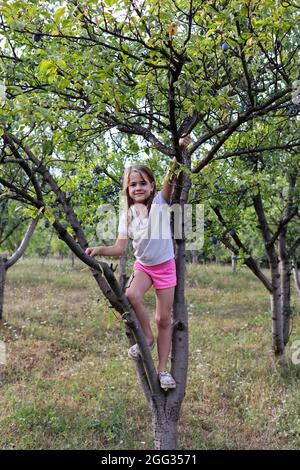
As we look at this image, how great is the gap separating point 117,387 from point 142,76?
4.65m

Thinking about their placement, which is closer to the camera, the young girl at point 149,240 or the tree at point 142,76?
the tree at point 142,76

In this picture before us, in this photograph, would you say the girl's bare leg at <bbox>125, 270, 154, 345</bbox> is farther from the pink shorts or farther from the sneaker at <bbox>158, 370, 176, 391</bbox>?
the sneaker at <bbox>158, 370, 176, 391</bbox>

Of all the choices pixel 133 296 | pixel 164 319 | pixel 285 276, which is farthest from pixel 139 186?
pixel 285 276

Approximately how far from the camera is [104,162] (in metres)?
5.95

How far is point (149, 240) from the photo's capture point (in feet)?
11.7

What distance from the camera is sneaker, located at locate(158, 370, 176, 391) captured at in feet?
12.0

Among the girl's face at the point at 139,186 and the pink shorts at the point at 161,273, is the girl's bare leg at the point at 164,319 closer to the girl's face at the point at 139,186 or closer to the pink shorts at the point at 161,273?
the pink shorts at the point at 161,273

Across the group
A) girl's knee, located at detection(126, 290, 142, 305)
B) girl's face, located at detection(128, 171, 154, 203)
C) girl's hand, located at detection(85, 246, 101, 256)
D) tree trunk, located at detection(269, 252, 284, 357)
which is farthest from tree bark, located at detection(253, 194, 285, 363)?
girl's hand, located at detection(85, 246, 101, 256)

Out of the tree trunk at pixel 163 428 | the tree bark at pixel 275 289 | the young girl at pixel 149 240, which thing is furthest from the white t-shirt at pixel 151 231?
the tree bark at pixel 275 289

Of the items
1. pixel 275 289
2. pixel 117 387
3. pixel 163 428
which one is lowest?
pixel 117 387

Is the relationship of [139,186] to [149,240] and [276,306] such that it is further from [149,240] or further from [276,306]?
[276,306]

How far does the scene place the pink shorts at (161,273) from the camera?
367 centimetres

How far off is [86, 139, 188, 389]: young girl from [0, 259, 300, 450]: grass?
1.29 ft

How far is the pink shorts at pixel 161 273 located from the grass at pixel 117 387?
1.42ft
